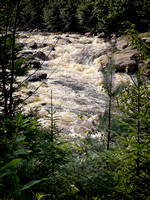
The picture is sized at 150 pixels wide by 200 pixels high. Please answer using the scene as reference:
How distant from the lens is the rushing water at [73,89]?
7439 mm

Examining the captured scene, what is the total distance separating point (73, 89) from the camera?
409 inches

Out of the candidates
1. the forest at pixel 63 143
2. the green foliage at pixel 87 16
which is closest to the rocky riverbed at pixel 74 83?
the forest at pixel 63 143

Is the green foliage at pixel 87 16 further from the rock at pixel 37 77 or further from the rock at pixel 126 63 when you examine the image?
the rock at pixel 37 77

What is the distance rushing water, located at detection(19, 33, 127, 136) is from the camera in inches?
293

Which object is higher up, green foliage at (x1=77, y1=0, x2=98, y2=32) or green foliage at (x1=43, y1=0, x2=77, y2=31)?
green foliage at (x1=77, y1=0, x2=98, y2=32)

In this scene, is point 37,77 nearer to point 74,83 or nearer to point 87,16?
point 74,83

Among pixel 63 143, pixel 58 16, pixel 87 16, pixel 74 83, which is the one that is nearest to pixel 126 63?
pixel 74 83

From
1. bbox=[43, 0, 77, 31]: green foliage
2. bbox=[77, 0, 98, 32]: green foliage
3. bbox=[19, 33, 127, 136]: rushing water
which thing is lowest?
bbox=[19, 33, 127, 136]: rushing water

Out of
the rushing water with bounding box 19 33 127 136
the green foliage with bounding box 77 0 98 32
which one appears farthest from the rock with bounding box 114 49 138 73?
the green foliage with bounding box 77 0 98 32

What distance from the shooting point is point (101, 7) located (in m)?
22.9

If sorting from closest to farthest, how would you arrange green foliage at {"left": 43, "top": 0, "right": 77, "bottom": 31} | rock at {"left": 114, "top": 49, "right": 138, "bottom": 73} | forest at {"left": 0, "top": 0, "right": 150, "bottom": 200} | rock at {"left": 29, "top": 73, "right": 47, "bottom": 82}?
forest at {"left": 0, "top": 0, "right": 150, "bottom": 200} → green foliage at {"left": 43, "top": 0, "right": 77, "bottom": 31} → rock at {"left": 29, "top": 73, "right": 47, "bottom": 82} → rock at {"left": 114, "top": 49, "right": 138, "bottom": 73}

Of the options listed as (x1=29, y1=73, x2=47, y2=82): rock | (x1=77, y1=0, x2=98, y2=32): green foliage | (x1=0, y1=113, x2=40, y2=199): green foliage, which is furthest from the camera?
(x1=77, y1=0, x2=98, y2=32): green foliage

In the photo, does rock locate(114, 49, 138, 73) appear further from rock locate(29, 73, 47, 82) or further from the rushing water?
rock locate(29, 73, 47, 82)

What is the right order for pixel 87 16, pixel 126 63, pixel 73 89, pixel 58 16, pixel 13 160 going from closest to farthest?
pixel 13 160 → pixel 58 16 → pixel 73 89 → pixel 126 63 → pixel 87 16
